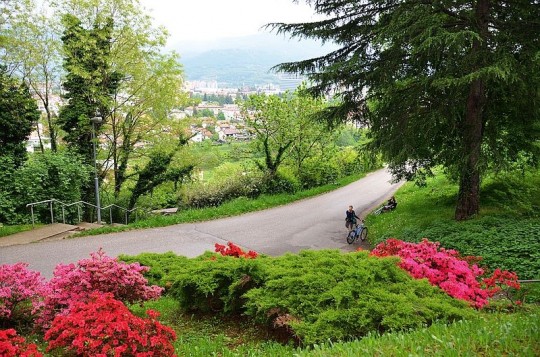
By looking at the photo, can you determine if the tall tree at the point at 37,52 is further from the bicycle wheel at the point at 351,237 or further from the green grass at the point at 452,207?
the green grass at the point at 452,207

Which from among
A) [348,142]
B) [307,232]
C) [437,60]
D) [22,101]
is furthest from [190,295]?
[348,142]

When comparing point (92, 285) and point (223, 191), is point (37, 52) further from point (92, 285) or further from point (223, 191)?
point (92, 285)

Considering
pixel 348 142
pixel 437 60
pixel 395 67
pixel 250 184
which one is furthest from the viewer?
pixel 348 142

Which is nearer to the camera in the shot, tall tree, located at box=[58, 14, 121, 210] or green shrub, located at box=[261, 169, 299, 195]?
tall tree, located at box=[58, 14, 121, 210]

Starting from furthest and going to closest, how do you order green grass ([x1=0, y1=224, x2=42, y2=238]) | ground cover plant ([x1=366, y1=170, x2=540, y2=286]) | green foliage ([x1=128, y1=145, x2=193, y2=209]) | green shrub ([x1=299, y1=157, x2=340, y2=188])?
green shrub ([x1=299, y1=157, x2=340, y2=188]) < green foliage ([x1=128, y1=145, x2=193, y2=209]) < green grass ([x1=0, y1=224, x2=42, y2=238]) < ground cover plant ([x1=366, y1=170, x2=540, y2=286])

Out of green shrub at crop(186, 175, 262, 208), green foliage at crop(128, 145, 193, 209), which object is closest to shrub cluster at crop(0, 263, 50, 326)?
green shrub at crop(186, 175, 262, 208)

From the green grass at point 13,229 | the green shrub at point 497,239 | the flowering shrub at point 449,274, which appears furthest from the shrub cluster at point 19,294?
the green shrub at point 497,239

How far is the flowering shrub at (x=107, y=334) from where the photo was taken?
4172 millimetres

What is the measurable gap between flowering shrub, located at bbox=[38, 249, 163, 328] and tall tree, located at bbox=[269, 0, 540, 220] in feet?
26.8

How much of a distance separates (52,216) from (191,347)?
13155 mm

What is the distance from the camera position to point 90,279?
6152mm

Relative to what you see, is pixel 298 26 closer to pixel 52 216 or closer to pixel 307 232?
pixel 307 232

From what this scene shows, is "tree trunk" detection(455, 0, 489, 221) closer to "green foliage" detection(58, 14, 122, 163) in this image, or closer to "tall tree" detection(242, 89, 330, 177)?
"tall tree" detection(242, 89, 330, 177)

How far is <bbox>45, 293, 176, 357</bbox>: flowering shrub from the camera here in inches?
164
